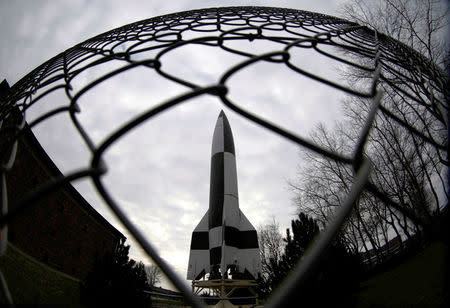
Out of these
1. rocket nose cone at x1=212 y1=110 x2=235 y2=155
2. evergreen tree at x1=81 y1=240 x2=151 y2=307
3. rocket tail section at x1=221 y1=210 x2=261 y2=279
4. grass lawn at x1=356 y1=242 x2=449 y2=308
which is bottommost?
grass lawn at x1=356 y1=242 x2=449 y2=308

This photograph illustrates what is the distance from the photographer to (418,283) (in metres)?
1.29

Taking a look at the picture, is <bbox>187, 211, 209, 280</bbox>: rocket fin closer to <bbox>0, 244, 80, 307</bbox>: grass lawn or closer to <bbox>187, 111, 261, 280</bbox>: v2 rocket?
<bbox>187, 111, 261, 280</bbox>: v2 rocket

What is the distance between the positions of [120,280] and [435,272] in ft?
12.0

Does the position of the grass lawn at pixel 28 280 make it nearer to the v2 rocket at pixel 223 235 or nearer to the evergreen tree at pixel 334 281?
the evergreen tree at pixel 334 281

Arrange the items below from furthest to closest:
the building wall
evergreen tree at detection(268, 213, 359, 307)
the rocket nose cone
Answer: the rocket nose cone
the building wall
evergreen tree at detection(268, 213, 359, 307)

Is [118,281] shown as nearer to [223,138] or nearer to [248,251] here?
[248,251]

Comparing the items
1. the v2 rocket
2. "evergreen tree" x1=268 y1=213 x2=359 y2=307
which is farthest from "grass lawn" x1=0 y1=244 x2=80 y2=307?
the v2 rocket

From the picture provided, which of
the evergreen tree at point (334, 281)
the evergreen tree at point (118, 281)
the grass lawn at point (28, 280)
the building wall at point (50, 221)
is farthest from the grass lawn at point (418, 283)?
the building wall at point (50, 221)

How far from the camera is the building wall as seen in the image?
17.5 feet

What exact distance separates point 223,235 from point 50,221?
5916 millimetres

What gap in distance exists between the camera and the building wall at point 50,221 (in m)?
5.34

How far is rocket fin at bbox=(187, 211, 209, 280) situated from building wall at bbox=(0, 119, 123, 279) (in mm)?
3480

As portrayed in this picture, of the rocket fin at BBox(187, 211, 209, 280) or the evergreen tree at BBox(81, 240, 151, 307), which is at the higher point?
the rocket fin at BBox(187, 211, 209, 280)

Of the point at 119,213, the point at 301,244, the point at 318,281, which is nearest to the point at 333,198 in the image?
the point at 301,244
